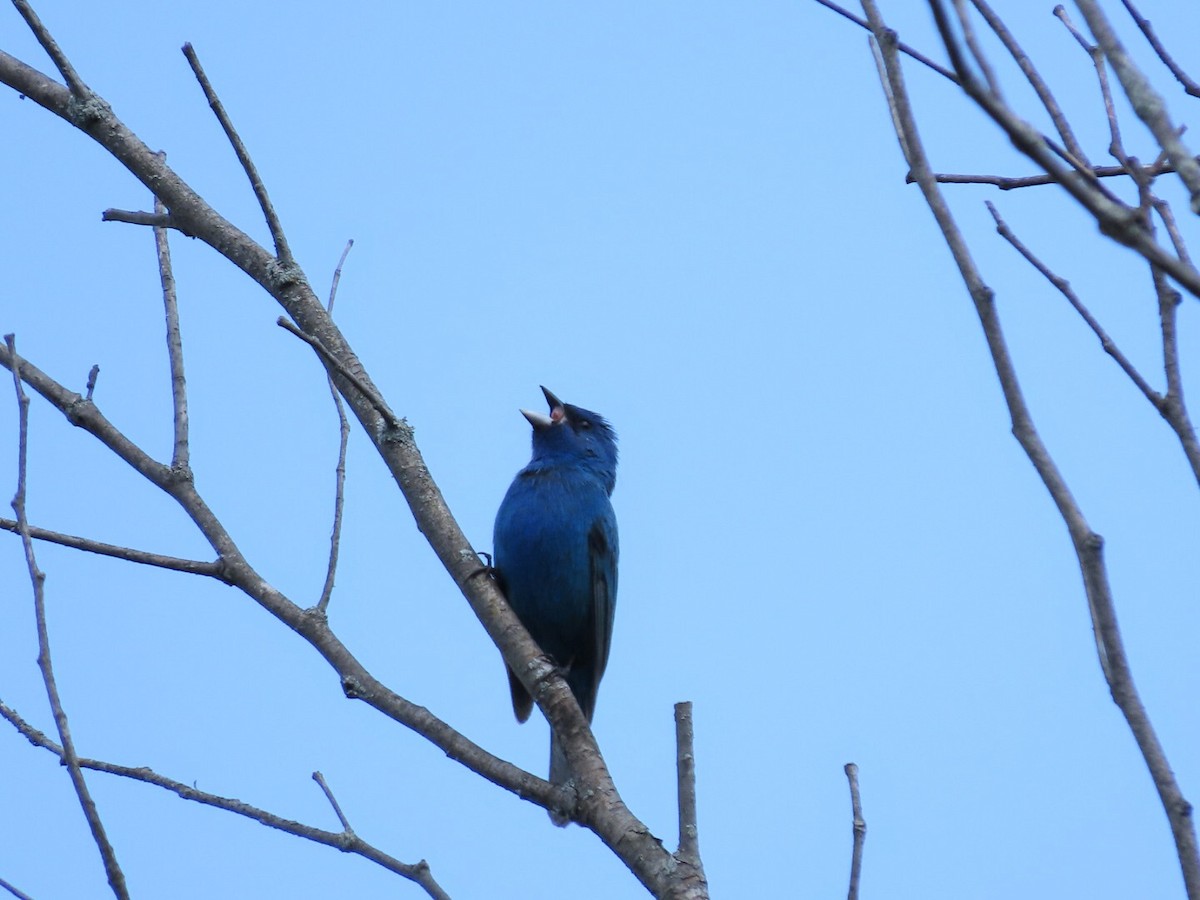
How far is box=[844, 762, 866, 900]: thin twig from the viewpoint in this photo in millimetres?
2859

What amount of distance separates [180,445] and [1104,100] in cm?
276

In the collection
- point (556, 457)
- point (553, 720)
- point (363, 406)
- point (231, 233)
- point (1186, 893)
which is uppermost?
point (556, 457)

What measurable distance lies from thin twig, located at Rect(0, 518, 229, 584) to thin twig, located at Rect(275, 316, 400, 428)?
66 centimetres

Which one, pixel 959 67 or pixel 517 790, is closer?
pixel 959 67

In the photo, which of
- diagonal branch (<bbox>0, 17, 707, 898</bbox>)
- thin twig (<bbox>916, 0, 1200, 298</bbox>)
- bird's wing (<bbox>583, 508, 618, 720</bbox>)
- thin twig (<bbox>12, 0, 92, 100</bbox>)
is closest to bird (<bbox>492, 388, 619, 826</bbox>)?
bird's wing (<bbox>583, 508, 618, 720</bbox>)

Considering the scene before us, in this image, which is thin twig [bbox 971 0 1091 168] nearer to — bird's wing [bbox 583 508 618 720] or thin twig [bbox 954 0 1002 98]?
thin twig [bbox 954 0 1002 98]

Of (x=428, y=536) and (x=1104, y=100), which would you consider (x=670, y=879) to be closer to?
(x=428, y=536)

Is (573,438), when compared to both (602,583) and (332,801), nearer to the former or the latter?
(602,583)

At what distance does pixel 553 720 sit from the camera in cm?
436

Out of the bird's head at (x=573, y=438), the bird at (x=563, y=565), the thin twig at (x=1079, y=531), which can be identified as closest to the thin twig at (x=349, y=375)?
the thin twig at (x=1079, y=531)

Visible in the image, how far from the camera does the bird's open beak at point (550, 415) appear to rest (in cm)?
851

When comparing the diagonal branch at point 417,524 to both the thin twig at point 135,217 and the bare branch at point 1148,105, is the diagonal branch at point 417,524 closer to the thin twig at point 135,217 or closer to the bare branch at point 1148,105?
the thin twig at point 135,217

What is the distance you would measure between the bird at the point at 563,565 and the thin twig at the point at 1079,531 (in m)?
4.92

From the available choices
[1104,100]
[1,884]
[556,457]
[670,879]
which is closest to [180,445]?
[1,884]
